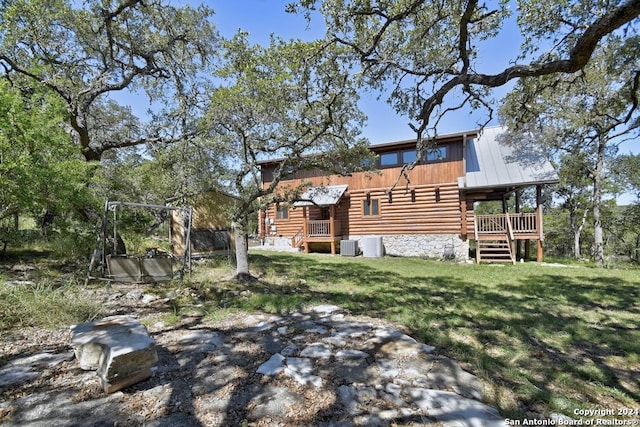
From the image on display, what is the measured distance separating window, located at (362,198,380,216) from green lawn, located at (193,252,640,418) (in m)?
6.64

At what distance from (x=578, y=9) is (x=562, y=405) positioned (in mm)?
6371

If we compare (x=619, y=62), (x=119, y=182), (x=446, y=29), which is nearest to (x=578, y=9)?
(x=619, y=62)

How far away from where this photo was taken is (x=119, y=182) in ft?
28.6

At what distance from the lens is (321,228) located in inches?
651

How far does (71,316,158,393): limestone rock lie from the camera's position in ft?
8.02

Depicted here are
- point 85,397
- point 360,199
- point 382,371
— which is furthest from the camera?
point 360,199

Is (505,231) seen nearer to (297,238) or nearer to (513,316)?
(513,316)

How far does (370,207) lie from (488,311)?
1101 centimetres

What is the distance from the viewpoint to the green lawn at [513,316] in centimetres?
288

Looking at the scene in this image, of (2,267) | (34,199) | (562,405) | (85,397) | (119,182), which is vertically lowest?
(562,405)

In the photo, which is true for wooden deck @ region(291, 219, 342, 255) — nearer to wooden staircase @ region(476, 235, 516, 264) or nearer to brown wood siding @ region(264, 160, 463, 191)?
brown wood siding @ region(264, 160, 463, 191)

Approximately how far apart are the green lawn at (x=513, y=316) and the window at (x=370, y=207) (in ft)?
21.8

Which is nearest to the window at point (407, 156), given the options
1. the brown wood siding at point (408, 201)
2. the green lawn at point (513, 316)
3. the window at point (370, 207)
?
the brown wood siding at point (408, 201)

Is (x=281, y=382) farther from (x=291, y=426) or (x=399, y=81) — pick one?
(x=399, y=81)
